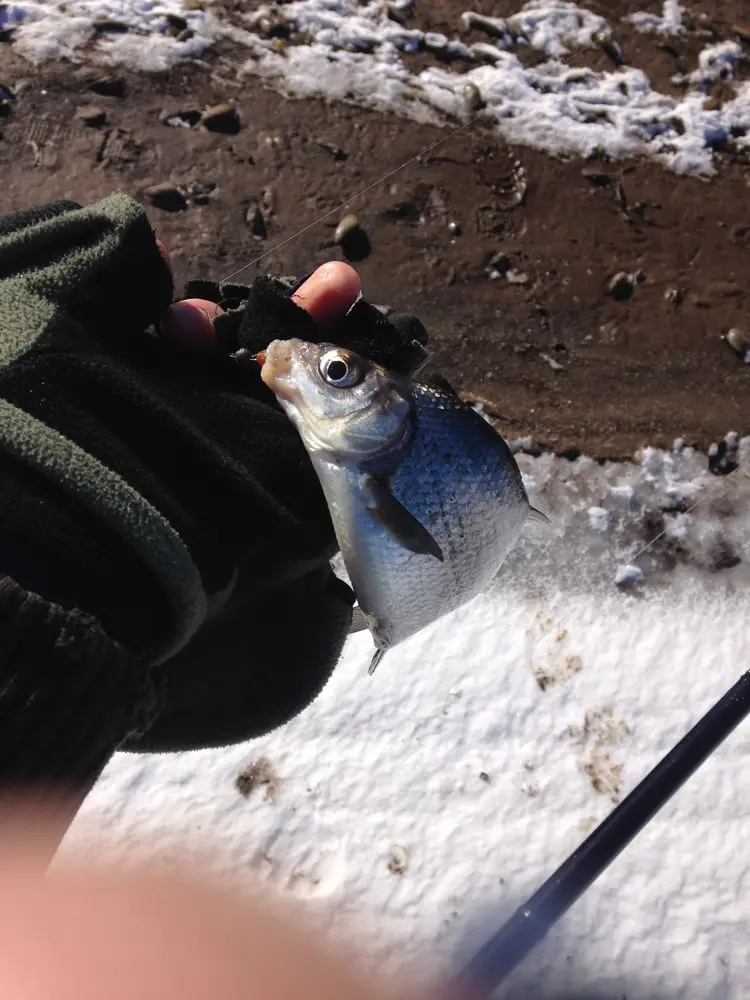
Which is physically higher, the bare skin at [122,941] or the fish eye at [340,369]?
the fish eye at [340,369]

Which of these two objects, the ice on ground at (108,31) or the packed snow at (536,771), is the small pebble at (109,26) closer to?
the ice on ground at (108,31)

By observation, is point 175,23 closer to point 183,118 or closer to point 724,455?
point 183,118

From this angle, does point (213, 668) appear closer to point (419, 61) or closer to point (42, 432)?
point (42, 432)

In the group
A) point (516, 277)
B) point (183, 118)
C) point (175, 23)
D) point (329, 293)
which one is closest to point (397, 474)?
point (329, 293)

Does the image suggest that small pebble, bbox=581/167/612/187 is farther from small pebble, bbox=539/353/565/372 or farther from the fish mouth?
the fish mouth

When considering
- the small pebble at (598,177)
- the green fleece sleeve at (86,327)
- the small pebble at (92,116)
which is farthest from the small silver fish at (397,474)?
the small pebble at (92,116)

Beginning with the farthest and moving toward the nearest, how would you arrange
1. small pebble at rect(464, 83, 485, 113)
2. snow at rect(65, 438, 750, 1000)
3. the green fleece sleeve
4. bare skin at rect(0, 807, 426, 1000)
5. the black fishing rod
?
small pebble at rect(464, 83, 485, 113), snow at rect(65, 438, 750, 1000), the black fishing rod, the green fleece sleeve, bare skin at rect(0, 807, 426, 1000)

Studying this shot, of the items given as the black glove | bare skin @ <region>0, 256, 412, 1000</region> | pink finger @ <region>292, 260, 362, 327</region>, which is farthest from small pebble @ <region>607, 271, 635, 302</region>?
bare skin @ <region>0, 256, 412, 1000</region>
